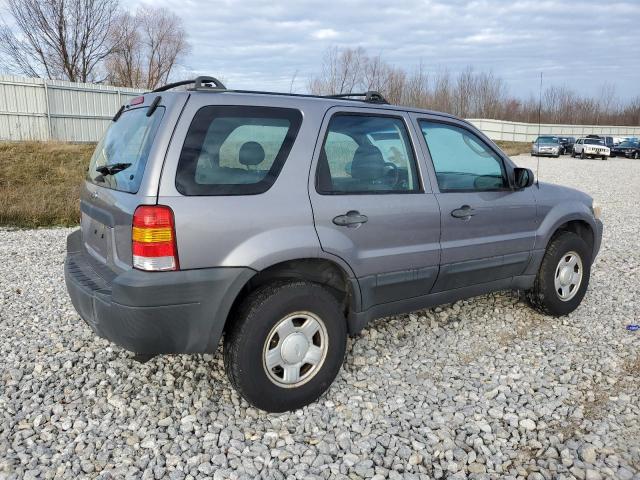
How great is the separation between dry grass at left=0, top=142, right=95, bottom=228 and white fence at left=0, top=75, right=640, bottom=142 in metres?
1.66

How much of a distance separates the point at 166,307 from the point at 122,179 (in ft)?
2.69

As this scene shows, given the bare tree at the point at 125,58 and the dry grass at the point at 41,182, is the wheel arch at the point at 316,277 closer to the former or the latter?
the dry grass at the point at 41,182

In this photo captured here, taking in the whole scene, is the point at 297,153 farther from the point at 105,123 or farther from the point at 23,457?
the point at 105,123

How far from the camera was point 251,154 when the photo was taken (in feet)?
9.75

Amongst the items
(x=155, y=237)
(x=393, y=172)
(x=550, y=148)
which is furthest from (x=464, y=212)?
(x=550, y=148)

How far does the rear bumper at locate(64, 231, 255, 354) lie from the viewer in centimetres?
266

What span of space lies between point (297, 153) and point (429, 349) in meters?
1.99

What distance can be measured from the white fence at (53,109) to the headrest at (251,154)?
17085 mm

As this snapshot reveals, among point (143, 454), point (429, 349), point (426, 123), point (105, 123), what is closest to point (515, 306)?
point (429, 349)

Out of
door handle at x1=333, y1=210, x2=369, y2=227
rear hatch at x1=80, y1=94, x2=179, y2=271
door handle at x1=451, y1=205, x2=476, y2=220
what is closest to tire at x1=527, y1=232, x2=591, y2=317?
door handle at x1=451, y1=205, x2=476, y2=220

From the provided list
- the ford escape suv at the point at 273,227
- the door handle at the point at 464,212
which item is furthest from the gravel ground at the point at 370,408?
the door handle at the point at 464,212

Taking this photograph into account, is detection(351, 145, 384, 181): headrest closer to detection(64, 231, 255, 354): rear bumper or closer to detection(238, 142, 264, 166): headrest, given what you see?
detection(238, 142, 264, 166): headrest

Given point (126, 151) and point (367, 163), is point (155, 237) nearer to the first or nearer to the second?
point (126, 151)

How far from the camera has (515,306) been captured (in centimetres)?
500
